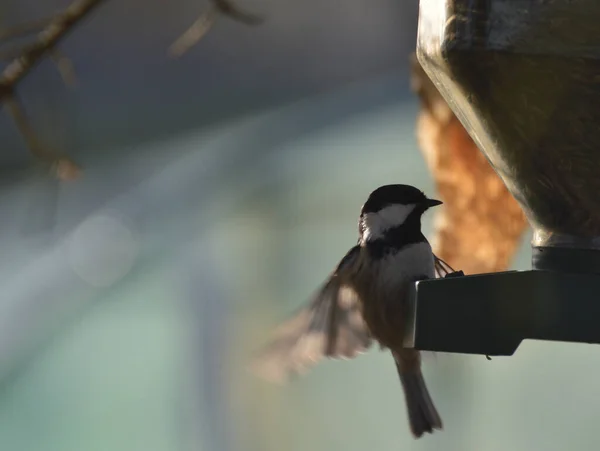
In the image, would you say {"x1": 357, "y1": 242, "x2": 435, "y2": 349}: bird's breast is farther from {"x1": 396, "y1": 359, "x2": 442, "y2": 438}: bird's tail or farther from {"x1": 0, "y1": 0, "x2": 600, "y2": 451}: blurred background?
{"x1": 0, "y1": 0, "x2": 600, "y2": 451}: blurred background

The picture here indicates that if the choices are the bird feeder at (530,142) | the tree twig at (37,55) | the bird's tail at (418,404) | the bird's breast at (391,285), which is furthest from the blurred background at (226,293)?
the bird feeder at (530,142)

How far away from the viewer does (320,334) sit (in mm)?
1967

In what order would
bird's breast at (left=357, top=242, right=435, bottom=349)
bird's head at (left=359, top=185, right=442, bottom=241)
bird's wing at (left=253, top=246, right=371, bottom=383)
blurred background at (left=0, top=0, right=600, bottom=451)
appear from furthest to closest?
blurred background at (left=0, top=0, right=600, bottom=451) → bird's wing at (left=253, top=246, right=371, bottom=383) → bird's head at (left=359, top=185, right=442, bottom=241) → bird's breast at (left=357, top=242, right=435, bottom=349)

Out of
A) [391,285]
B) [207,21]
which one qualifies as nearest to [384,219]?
[391,285]

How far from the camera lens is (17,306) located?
12.1ft

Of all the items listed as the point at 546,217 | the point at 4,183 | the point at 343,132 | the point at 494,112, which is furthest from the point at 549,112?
the point at 4,183

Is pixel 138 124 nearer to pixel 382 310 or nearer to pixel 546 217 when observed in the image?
pixel 382 310

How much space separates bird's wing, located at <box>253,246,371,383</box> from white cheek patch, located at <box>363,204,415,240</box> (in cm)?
7

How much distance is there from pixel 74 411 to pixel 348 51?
1.95 m

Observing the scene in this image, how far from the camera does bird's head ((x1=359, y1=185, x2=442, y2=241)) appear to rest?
1.83 metres

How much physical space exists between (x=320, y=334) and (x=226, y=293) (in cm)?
189

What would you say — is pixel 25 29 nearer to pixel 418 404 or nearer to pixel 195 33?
pixel 195 33

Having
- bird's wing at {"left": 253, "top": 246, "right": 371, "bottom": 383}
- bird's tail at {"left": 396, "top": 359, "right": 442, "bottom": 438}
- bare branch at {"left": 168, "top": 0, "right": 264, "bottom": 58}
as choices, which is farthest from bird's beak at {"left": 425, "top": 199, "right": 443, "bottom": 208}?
bare branch at {"left": 168, "top": 0, "right": 264, "bottom": 58}

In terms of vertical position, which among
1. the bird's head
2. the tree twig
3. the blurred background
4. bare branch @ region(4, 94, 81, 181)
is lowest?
the blurred background
